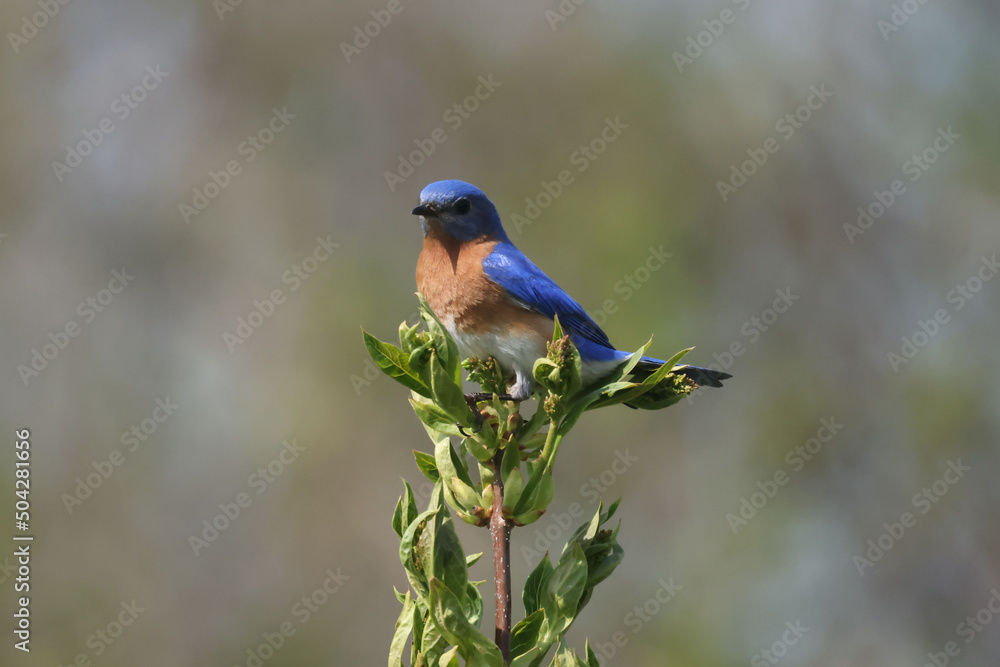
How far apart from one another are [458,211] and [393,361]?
1.48 metres

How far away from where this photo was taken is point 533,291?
12.1ft

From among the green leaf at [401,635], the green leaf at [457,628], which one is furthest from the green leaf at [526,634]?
the green leaf at [401,635]

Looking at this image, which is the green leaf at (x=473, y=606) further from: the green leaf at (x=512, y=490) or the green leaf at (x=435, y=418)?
the green leaf at (x=435, y=418)

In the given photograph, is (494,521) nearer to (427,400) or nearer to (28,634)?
(427,400)

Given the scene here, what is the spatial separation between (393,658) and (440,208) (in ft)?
6.69

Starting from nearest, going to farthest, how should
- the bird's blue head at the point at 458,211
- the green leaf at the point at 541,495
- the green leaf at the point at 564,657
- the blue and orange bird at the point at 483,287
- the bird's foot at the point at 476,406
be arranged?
the green leaf at the point at 564,657 < the green leaf at the point at 541,495 < the bird's foot at the point at 476,406 < the blue and orange bird at the point at 483,287 < the bird's blue head at the point at 458,211

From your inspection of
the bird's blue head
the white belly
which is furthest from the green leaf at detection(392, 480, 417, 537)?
the bird's blue head

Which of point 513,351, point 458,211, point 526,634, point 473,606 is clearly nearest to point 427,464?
point 473,606

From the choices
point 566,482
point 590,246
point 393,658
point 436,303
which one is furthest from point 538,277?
point 590,246

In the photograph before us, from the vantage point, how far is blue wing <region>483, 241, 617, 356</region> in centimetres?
369

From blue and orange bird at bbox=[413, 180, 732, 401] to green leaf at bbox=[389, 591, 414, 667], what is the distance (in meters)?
1.36

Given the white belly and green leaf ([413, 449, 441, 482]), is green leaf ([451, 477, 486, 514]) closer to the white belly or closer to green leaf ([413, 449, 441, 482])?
green leaf ([413, 449, 441, 482])

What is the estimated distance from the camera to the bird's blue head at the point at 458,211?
373 centimetres

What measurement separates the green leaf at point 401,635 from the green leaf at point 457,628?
138 mm
